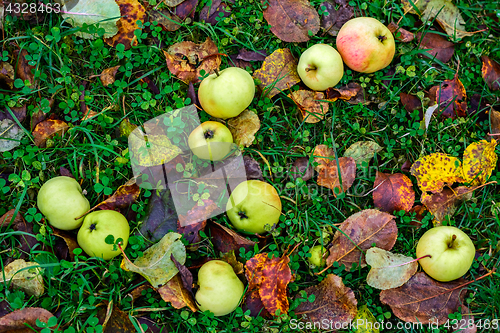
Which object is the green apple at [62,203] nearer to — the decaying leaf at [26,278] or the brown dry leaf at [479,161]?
the decaying leaf at [26,278]

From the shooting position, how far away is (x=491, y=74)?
378cm

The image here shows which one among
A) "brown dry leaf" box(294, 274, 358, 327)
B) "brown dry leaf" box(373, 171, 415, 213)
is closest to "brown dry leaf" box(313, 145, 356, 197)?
"brown dry leaf" box(373, 171, 415, 213)

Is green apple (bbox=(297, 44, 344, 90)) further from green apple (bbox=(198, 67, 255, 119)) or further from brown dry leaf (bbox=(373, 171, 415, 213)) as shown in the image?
brown dry leaf (bbox=(373, 171, 415, 213))

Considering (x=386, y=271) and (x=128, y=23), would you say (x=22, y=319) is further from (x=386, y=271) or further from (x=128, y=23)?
(x=386, y=271)

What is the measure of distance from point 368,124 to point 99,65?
2728mm

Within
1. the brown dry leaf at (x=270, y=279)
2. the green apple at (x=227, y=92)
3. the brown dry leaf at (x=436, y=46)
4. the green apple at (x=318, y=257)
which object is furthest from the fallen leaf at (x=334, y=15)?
the brown dry leaf at (x=270, y=279)

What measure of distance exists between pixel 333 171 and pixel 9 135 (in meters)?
3.04

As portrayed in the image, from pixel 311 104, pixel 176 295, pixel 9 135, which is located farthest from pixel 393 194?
pixel 9 135

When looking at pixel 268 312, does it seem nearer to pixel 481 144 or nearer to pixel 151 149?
pixel 151 149

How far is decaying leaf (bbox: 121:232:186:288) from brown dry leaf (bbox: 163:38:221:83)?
1566 millimetres

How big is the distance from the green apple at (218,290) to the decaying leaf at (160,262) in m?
0.25

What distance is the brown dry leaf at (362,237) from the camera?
326 centimetres

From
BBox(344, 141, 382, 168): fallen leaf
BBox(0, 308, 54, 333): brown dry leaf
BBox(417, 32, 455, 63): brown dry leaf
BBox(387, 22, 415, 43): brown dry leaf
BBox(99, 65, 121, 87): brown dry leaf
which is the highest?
BBox(387, 22, 415, 43): brown dry leaf

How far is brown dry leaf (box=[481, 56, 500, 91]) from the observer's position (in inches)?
149
